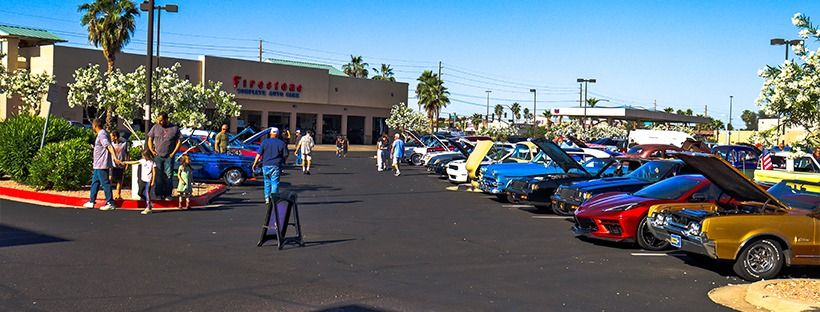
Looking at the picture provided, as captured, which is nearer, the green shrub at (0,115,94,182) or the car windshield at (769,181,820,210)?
the car windshield at (769,181,820,210)

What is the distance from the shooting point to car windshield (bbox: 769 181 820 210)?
452 inches

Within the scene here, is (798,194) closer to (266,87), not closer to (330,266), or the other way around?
(330,266)

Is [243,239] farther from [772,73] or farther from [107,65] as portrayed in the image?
[107,65]

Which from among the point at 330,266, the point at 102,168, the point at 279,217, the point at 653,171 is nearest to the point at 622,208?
the point at 653,171

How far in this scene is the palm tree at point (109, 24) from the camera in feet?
145

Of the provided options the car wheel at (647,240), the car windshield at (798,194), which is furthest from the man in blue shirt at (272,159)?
the car windshield at (798,194)

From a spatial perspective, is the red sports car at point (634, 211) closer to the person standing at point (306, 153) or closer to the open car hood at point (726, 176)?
the open car hood at point (726, 176)

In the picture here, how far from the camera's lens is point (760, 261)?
33.0 ft

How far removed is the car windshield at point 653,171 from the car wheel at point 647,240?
2.97 metres

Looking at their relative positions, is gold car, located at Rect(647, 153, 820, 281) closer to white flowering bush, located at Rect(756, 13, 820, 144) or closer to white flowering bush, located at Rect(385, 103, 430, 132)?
white flowering bush, located at Rect(756, 13, 820, 144)

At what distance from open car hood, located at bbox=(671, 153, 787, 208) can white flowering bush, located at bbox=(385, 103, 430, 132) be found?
5233 cm

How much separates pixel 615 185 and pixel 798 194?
327cm

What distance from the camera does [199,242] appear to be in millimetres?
11281

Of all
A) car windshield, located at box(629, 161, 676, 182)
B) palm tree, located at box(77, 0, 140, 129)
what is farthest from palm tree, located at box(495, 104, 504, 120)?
car windshield, located at box(629, 161, 676, 182)
